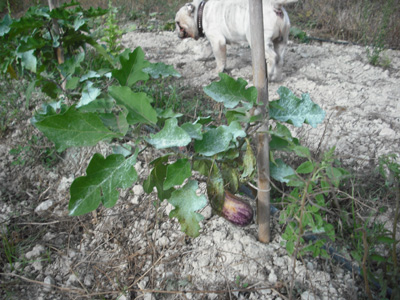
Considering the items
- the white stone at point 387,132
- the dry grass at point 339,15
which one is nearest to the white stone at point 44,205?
the white stone at point 387,132

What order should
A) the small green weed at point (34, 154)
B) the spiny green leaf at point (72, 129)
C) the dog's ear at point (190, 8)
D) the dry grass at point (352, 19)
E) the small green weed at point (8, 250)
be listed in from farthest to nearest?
the dry grass at point (352, 19)
the dog's ear at point (190, 8)
the small green weed at point (34, 154)
the small green weed at point (8, 250)
the spiny green leaf at point (72, 129)

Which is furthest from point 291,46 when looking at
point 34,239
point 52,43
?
point 34,239

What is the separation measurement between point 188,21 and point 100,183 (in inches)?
111

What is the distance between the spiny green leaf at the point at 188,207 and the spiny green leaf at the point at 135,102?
277 mm

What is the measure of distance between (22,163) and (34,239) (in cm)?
62

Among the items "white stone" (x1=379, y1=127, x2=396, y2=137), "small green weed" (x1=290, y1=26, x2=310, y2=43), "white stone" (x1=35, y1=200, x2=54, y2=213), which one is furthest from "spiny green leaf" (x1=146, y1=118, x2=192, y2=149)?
"small green weed" (x1=290, y1=26, x2=310, y2=43)

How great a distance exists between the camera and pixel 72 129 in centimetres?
94

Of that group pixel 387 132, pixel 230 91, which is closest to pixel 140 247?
pixel 230 91

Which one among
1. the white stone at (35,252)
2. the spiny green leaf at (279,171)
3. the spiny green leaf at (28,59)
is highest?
the spiny green leaf at (28,59)

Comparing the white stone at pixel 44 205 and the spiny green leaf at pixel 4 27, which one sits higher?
the spiny green leaf at pixel 4 27

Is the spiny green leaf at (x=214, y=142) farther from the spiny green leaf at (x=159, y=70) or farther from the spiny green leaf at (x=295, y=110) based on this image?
the spiny green leaf at (x=159, y=70)

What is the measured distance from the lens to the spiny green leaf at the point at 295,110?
1.08 metres

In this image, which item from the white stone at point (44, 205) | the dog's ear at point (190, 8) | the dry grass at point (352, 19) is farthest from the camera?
the dry grass at point (352, 19)

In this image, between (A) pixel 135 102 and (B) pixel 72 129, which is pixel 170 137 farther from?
(B) pixel 72 129
